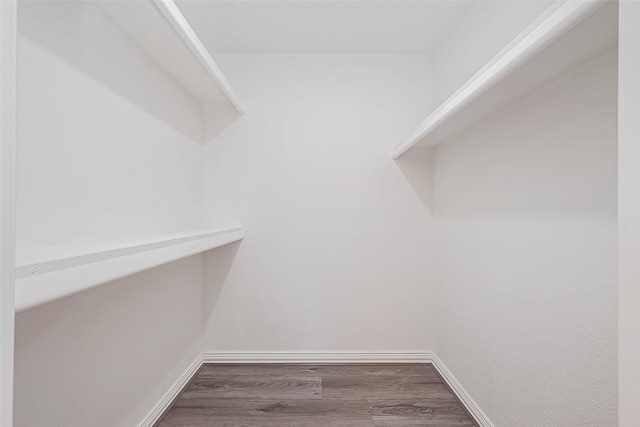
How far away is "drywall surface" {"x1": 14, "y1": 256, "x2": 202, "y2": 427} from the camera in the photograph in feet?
2.97

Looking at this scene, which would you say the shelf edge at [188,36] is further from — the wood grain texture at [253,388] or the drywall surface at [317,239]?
the wood grain texture at [253,388]

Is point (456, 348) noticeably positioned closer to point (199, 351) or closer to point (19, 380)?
point (199, 351)

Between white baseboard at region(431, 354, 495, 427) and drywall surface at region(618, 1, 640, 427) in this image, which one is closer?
drywall surface at region(618, 1, 640, 427)

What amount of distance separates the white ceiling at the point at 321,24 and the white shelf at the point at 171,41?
0.37 m

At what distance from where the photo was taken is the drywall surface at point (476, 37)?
→ 4.14 ft

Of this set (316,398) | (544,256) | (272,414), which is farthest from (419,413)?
(544,256)

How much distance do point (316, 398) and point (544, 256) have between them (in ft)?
4.34

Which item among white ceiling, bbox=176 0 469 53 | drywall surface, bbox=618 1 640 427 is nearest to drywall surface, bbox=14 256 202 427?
drywall surface, bbox=618 1 640 427

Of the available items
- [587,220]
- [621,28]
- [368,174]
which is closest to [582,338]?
[587,220]

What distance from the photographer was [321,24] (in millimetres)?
1855

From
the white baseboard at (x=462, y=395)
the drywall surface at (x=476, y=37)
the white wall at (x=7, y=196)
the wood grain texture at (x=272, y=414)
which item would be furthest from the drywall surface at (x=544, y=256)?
the white wall at (x=7, y=196)

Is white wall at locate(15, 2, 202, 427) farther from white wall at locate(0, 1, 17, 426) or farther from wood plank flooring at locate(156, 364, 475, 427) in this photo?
white wall at locate(0, 1, 17, 426)

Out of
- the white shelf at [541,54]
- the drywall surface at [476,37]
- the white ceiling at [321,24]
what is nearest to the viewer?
the white shelf at [541,54]

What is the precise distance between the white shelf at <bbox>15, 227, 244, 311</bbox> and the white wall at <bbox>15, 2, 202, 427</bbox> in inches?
10.8
